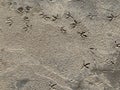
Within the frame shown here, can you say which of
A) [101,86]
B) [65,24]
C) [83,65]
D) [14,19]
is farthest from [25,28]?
[101,86]

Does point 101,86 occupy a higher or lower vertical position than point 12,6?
lower

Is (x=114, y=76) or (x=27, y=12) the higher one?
(x=27, y=12)

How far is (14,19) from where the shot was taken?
6.20ft

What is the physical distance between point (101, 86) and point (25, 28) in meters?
0.42

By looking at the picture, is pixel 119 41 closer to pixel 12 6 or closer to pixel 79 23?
pixel 79 23

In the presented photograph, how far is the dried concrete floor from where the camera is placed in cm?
184

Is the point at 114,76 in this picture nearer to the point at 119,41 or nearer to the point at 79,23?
the point at 119,41

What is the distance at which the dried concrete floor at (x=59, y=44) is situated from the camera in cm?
184

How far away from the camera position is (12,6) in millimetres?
1888

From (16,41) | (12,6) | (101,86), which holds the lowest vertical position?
(101,86)

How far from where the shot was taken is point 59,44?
1.87 meters

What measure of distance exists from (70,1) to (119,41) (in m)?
0.27

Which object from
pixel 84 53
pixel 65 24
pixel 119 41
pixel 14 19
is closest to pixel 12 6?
pixel 14 19

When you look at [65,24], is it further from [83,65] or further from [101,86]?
[101,86]
